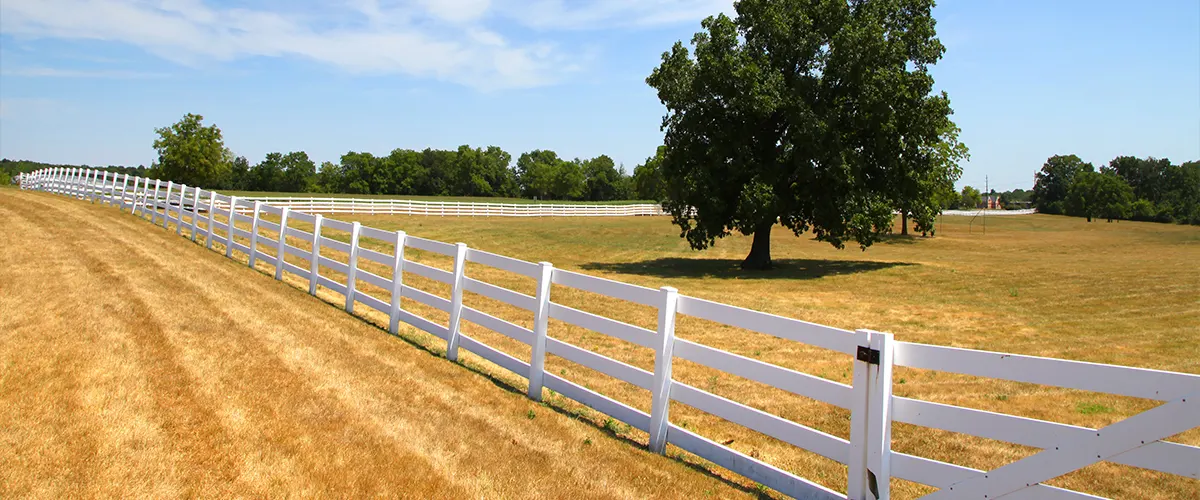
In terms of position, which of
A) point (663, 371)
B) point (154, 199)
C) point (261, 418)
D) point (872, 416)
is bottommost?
point (261, 418)

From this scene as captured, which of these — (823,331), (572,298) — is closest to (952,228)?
(572,298)

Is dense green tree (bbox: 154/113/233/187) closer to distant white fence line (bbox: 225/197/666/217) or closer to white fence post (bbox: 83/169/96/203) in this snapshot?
distant white fence line (bbox: 225/197/666/217)

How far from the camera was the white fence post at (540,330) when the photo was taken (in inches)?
310

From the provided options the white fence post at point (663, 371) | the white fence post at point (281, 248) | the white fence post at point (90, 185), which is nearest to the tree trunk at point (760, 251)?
the white fence post at point (281, 248)

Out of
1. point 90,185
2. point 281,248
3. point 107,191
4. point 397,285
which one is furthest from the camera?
point 90,185

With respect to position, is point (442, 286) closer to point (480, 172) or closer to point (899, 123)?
point (899, 123)

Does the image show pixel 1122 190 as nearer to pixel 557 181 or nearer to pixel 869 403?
pixel 557 181

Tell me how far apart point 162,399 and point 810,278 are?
898 inches

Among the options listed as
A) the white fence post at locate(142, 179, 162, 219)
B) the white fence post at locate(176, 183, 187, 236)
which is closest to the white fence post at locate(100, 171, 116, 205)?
the white fence post at locate(142, 179, 162, 219)

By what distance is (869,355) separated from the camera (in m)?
4.77

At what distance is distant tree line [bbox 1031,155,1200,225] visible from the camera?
114250 millimetres

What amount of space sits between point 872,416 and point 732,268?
25.6m

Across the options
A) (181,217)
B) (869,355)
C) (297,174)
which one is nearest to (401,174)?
(297,174)

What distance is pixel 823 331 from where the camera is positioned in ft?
17.0
